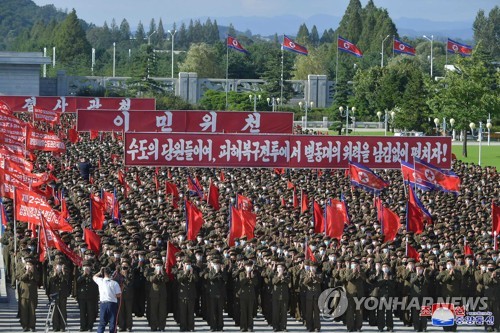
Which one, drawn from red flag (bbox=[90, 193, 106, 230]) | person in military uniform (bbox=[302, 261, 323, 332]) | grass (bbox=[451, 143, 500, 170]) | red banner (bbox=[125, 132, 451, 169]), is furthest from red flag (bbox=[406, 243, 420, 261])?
grass (bbox=[451, 143, 500, 170])

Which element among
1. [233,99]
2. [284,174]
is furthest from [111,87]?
[284,174]

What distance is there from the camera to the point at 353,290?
20.1 meters

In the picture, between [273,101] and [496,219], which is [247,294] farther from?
→ [273,101]

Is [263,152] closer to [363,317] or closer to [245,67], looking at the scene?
[363,317]

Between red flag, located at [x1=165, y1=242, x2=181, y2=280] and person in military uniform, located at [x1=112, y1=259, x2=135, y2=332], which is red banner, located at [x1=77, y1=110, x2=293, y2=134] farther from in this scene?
person in military uniform, located at [x1=112, y1=259, x2=135, y2=332]

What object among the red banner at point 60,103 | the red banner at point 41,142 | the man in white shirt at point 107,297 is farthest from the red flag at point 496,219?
the red banner at point 60,103

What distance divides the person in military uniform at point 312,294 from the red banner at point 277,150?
783 centimetres

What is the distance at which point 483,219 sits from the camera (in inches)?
1073

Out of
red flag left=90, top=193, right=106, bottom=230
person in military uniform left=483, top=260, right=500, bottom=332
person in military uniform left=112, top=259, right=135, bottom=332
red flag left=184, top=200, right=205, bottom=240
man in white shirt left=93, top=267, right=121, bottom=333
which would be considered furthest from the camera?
red flag left=90, top=193, right=106, bottom=230

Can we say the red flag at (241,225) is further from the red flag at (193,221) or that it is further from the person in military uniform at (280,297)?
the person in military uniform at (280,297)

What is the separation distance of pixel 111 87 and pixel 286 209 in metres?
68.1

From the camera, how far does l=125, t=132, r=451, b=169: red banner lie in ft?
89.4

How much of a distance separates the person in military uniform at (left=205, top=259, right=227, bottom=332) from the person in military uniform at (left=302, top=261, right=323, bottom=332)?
1.26m

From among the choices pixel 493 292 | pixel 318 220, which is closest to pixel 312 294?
pixel 493 292
